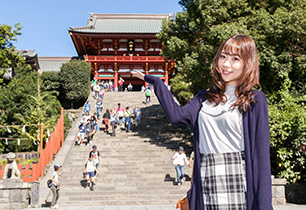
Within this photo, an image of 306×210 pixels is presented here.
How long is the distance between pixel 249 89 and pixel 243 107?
14cm

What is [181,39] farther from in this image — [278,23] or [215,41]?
[278,23]

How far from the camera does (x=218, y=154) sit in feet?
6.01

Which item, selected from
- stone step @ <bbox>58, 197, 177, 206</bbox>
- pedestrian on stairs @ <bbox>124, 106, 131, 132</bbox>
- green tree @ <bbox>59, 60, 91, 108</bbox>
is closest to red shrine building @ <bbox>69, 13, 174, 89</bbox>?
green tree @ <bbox>59, 60, 91, 108</bbox>

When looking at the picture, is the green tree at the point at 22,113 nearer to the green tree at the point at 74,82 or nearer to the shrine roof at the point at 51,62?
the green tree at the point at 74,82

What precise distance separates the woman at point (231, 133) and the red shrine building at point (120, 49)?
27926 millimetres

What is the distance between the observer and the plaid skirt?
177cm

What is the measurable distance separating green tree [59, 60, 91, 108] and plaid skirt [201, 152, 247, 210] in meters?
25.0

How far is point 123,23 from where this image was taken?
118 feet

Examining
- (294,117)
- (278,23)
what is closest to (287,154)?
(294,117)

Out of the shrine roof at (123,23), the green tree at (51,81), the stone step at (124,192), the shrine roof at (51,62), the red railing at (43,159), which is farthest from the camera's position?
the shrine roof at (51,62)

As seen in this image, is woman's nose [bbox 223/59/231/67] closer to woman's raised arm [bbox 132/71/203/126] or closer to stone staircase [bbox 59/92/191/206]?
woman's raised arm [bbox 132/71/203/126]

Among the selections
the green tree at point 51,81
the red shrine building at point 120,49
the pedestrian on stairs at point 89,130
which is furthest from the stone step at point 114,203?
the red shrine building at point 120,49

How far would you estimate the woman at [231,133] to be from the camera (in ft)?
5.71

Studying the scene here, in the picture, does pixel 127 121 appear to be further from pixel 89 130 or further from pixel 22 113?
pixel 22 113
